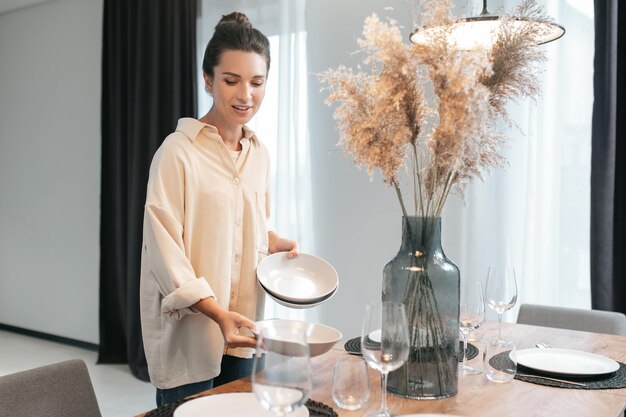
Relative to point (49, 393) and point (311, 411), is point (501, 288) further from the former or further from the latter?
point (49, 393)

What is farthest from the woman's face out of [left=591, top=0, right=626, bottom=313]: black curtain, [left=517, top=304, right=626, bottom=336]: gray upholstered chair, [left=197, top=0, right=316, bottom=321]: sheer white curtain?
[left=197, top=0, right=316, bottom=321]: sheer white curtain

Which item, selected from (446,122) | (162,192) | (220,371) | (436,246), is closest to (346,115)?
(446,122)

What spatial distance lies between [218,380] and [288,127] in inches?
84.2

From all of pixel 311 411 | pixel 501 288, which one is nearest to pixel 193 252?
pixel 311 411

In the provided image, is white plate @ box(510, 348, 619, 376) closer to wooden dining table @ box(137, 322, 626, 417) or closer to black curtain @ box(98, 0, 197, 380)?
wooden dining table @ box(137, 322, 626, 417)

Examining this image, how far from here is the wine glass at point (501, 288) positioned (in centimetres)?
168

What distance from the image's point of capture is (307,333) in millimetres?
1128

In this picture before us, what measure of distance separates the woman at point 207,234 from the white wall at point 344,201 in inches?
65.0

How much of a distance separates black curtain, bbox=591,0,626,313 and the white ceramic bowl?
1.76 metres

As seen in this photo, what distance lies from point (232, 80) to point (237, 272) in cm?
53

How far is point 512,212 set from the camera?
3.18 m

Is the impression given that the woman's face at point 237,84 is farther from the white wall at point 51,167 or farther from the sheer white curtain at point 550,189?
the white wall at point 51,167

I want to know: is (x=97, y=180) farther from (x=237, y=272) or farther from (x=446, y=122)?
(x=446, y=122)

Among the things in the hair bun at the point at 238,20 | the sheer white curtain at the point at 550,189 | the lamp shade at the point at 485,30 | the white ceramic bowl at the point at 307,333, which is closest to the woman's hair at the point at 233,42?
the hair bun at the point at 238,20
